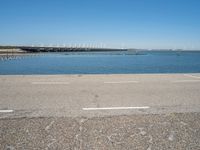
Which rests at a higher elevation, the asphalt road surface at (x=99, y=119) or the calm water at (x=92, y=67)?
the asphalt road surface at (x=99, y=119)

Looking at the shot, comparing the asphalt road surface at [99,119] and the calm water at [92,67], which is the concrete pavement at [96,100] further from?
the calm water at [92,67]

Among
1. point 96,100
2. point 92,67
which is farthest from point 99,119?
point 92,67

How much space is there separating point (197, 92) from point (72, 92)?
14.7ft

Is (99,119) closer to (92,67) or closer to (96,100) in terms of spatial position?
(96,100)

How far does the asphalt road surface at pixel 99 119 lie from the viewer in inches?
174

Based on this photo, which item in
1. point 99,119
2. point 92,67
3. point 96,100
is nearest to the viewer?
point 99,119

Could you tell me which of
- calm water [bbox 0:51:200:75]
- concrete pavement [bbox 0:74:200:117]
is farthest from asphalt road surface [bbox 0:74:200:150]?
calm water [bbox 0:51:200:75]

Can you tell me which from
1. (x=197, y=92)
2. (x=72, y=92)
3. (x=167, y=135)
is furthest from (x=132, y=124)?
(x=197, y=92)

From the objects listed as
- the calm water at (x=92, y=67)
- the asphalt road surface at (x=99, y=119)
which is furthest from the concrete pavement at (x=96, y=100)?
the calm water at (x=92, y=67)

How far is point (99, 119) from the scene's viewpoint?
5773 mm

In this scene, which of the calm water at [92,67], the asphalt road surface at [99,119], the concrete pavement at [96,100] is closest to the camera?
the asphalt road surface at [99,119]

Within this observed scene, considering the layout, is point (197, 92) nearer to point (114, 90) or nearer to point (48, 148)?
point (114, 90)

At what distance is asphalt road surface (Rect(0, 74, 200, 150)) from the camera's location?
14.5ft

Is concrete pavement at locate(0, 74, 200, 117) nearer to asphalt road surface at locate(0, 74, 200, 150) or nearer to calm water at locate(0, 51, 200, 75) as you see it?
asphalt road surface at locate(0, 74, 200, 150)
